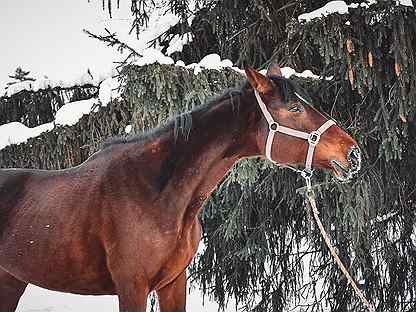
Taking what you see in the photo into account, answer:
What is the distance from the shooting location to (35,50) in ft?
27.8

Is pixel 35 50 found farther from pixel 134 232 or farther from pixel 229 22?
pixel 134 232

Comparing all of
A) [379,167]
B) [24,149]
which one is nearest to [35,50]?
[24,149]

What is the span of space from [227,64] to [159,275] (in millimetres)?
1799

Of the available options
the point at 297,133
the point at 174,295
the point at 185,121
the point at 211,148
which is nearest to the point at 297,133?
the point at 297,133

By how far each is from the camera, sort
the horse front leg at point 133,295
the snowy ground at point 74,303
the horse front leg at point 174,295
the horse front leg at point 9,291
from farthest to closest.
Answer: the snowy ground at point 74,303 < the horse front leg at point 9,291 < the horse front leg at point 174,295 < the horse front leg at point 133,295

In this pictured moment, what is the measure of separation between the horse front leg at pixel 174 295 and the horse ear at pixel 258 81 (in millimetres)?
896

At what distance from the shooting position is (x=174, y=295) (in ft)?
7.85

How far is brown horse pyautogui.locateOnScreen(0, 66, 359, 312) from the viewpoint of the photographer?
2.23 m

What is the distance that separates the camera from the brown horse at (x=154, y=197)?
2229 millimetres

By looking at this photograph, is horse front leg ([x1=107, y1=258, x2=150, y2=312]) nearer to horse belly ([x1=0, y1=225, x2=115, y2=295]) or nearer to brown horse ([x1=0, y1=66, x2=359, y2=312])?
brown horse ([x1=0, y1=66, x2=359, y2=312])

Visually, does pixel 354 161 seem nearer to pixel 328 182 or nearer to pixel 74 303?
pixel 328 182

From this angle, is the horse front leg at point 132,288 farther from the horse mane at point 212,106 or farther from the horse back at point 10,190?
the horse back at point 10,190

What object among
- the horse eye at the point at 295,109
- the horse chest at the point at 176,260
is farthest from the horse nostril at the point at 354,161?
the horse chest at the point at 176,260

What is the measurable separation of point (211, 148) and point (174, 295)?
69 centimetres
